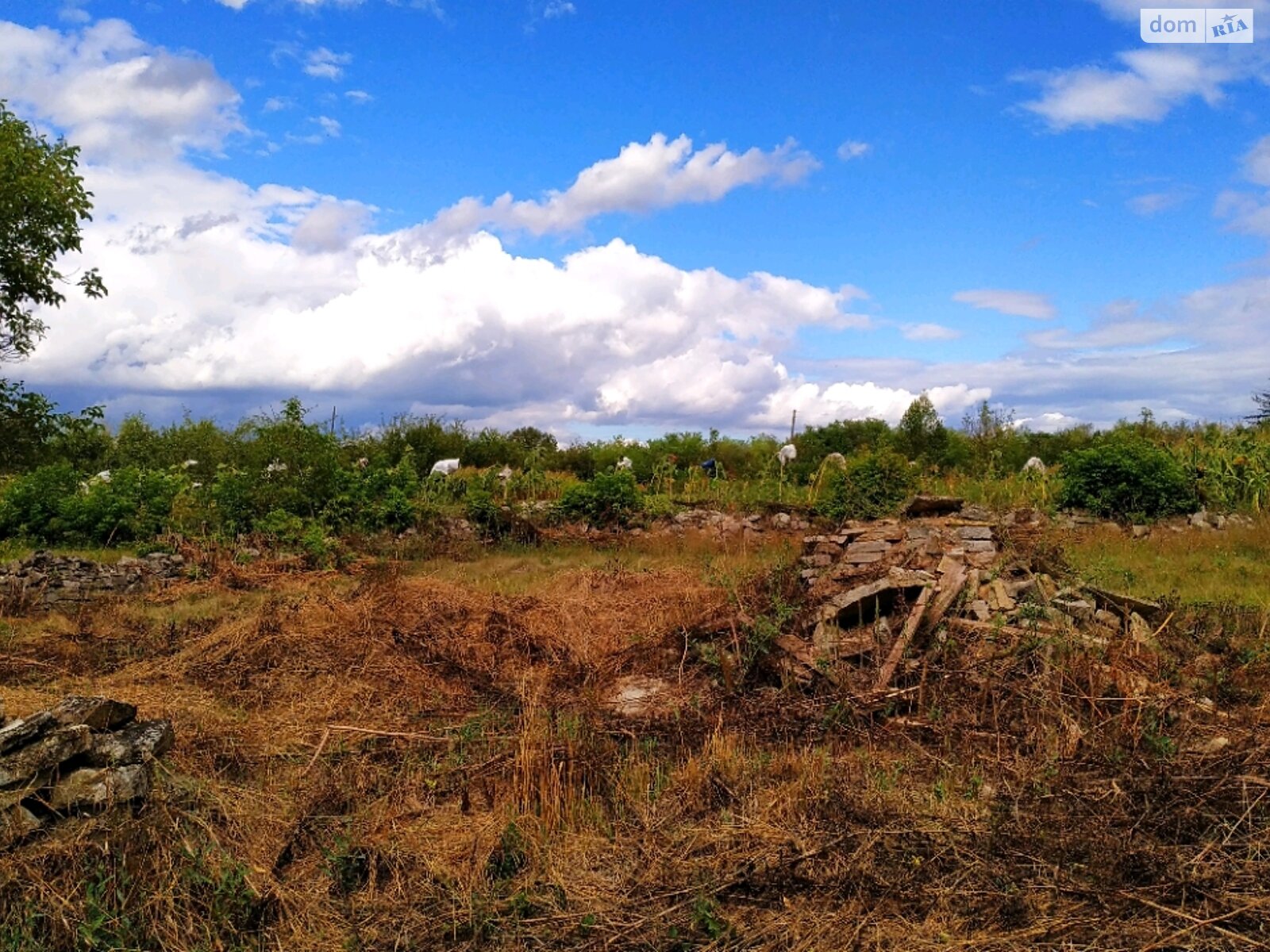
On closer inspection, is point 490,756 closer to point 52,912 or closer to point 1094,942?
point 52,912

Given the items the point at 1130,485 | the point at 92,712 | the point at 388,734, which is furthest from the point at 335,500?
the point at 1130,485

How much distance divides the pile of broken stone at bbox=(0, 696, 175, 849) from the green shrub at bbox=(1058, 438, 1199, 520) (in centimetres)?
1208

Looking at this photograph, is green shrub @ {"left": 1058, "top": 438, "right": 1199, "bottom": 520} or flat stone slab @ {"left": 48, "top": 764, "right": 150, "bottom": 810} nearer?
flat stone slab @ {"left": 48, "top": 764, "right": 150, "bottom": 810}

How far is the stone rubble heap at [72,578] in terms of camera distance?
8641 millimetres

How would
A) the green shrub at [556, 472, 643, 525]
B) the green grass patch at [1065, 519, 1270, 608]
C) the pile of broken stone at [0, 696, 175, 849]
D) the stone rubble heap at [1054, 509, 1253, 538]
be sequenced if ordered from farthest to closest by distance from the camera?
the green shrub at [556, 472, 643, 525] < the stone rubble heap at [1054, 509, 1253, 538] < the green grass patch at [1065, 519, 1270, 608] < the pile of broken stone at [0, 696, 175, 849]

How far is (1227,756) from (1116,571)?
16.7 ft

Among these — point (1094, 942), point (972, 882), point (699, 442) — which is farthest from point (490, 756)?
point (699, 442)

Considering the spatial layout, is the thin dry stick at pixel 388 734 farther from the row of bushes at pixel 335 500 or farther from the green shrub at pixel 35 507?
the green shrub at pixel 35 507

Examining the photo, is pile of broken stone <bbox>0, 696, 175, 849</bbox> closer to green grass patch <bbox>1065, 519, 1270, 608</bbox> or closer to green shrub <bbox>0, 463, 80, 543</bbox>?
green grass patch <bbox>1065, 519, 1270, 608</bbox>

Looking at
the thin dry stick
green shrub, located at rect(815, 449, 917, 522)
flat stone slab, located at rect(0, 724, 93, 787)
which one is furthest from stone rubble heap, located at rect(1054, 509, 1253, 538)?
flat stone slab, located at rect(0, 724, 93, 787)

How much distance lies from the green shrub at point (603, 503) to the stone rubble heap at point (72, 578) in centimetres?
542

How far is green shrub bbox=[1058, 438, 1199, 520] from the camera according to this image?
12.3 metres

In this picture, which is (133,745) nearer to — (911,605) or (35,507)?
(911,605)

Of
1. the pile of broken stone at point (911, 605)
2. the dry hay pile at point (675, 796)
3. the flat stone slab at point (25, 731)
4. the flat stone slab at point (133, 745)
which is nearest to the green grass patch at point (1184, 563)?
the pile of broken stone at point (911, 605)
